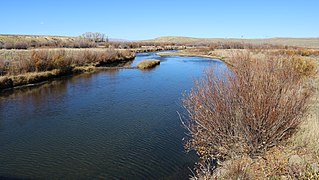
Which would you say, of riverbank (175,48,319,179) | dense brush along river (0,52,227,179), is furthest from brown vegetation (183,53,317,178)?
dense brush along river (0,52,227,179)

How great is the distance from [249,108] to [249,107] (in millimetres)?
33

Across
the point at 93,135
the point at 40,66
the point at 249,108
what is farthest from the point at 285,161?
the point at 40,66

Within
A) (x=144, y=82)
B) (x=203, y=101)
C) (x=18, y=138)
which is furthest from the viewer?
(x=144, y=82)

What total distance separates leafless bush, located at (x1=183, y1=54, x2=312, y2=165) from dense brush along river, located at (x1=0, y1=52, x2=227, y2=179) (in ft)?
4.49

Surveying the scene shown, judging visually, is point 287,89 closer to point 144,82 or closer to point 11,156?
point 11,156

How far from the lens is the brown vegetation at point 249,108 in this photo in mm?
7812

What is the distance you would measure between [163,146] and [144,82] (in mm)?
17375

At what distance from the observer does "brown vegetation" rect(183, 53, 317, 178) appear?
7812 mm

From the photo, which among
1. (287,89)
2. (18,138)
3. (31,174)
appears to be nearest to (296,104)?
(287,89)

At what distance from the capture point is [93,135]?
42.4ft

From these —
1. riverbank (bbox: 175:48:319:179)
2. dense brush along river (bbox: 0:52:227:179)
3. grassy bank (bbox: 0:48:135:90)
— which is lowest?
dense brush along river (bbox: 0:52:227:179)

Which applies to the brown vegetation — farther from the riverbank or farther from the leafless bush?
the riverbank

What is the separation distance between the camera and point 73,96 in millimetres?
21938

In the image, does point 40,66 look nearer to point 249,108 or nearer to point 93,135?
point 93,135
